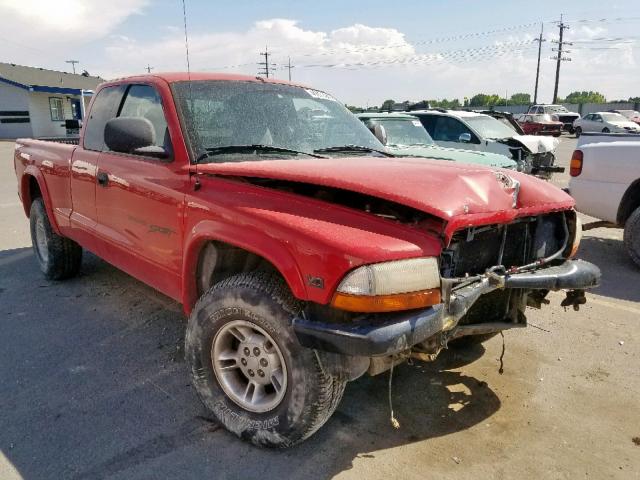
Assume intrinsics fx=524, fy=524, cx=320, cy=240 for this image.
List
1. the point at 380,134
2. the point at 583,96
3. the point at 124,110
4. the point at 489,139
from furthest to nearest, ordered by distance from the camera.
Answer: the point at 583,96
the point at 489,139
the point at 380,134
the point at 124,110

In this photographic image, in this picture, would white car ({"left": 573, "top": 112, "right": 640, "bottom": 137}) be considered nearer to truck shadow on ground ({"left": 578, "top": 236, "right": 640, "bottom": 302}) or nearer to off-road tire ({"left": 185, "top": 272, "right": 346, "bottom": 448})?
truck shadow on ground ({"left": 578, "top": 236, "right": 640, "bottom": 302})

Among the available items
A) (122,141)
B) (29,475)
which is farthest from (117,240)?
(29,475)

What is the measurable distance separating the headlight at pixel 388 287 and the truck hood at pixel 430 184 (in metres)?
0.23

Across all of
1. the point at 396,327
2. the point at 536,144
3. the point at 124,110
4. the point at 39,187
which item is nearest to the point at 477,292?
the point at 396,327

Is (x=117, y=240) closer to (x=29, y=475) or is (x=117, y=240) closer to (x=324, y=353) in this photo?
(x=29, y=475)

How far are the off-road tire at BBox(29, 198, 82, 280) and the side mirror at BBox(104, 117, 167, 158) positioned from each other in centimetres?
237

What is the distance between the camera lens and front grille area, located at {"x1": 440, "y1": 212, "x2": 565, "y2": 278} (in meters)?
2.50

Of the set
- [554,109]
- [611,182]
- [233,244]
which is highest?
[554,109]

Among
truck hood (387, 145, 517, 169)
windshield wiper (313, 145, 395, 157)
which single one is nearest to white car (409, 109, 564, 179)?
truck hood (387, 145, 517, 169)

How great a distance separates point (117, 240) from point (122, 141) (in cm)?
100

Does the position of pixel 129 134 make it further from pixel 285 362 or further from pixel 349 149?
pixel 285 362

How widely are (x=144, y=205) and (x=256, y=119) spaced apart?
0.91 m

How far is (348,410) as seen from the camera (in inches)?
118

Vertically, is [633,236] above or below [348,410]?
above
